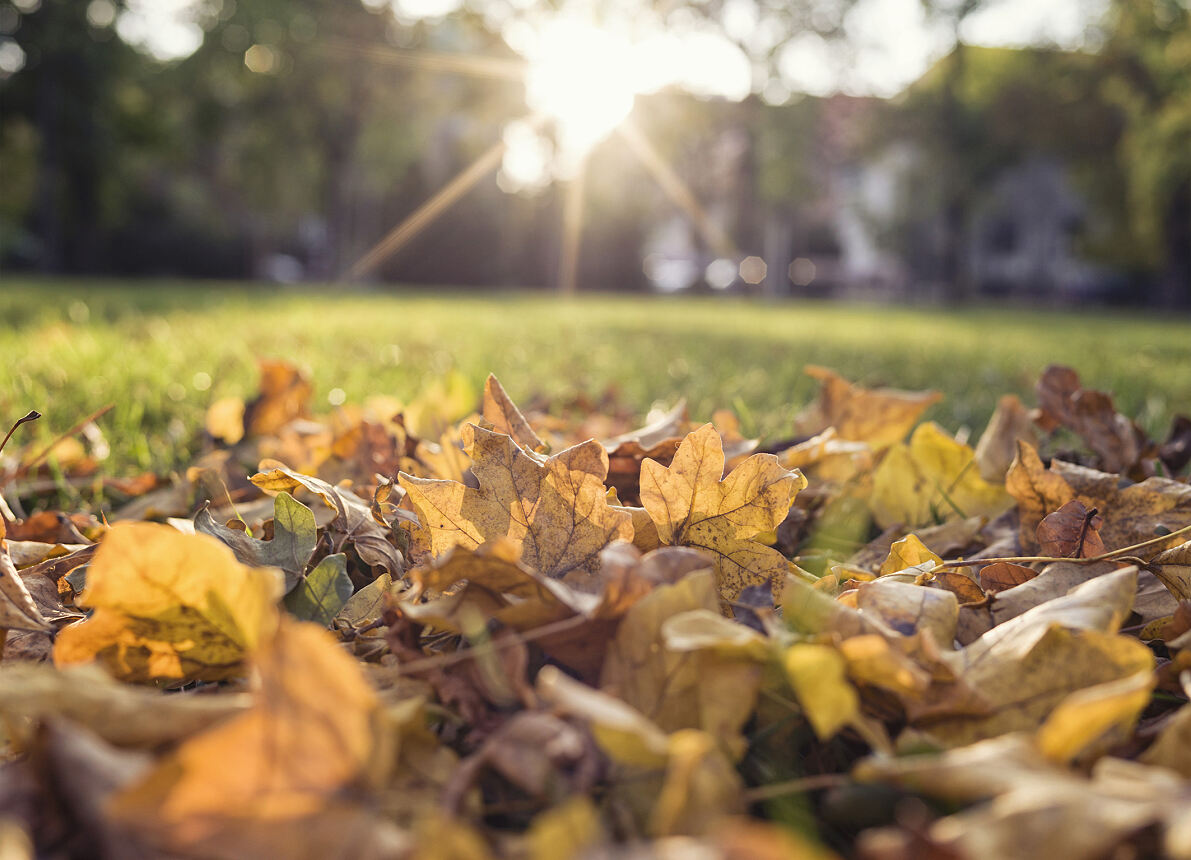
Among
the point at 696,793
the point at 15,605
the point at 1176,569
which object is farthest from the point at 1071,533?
the point at 15,605

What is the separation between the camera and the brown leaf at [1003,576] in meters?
0.93

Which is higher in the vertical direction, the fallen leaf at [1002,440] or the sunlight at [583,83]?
the sunlight at [583,83]

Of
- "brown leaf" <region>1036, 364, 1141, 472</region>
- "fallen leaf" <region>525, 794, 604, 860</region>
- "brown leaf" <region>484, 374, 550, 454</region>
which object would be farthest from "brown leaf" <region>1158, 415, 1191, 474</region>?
"fallen leaf" <region>525, 794, 604, 860</region>

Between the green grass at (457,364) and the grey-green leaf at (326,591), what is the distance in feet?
3.99

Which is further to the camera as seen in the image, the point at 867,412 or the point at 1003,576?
the point at 867,412

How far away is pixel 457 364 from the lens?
3.59 m

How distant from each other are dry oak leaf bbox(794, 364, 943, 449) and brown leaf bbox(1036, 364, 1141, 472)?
0.20 metres

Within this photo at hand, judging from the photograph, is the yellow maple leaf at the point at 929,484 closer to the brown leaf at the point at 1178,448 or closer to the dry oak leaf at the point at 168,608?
the brown leaf at the point at 1178,448

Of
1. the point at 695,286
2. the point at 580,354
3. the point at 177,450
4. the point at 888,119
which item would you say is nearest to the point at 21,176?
the point at 695,286

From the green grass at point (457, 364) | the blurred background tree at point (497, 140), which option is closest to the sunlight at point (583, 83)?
the blurred background tree at point (497, 140)

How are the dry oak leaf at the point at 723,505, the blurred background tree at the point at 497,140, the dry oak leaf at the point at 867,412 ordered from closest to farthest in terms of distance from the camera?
the dry oak leaf at the point at 723,505 → the dry oak leaf at the point at 867,412 → the blurred background tree at the point at 497,140

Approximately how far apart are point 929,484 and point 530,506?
2.55 feet

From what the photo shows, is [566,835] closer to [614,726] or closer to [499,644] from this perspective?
[614,726]

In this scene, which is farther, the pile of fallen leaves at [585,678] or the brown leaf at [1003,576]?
the brown leaf at [1003,576]
